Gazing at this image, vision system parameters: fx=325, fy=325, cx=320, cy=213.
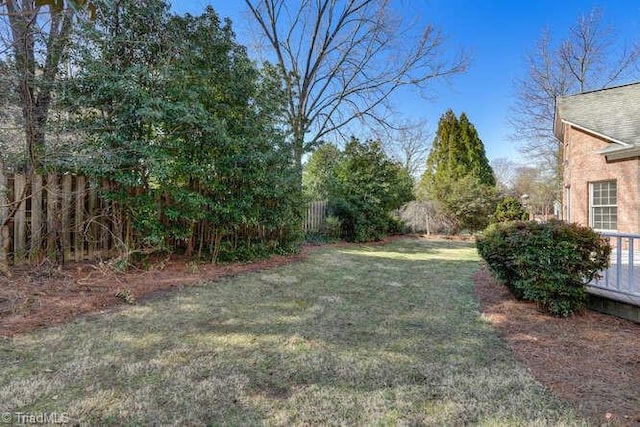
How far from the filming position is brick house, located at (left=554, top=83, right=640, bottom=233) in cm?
849

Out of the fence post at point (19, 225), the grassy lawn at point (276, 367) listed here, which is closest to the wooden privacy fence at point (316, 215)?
the grassy lawn at point (276, 367)

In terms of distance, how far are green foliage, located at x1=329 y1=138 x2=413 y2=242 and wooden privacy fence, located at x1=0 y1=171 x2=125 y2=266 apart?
324 inches

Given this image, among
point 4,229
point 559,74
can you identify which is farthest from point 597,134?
point 4,229

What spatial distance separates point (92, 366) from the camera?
8.40ft

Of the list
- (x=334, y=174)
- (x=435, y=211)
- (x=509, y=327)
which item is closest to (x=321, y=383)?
(x=509, y=327)

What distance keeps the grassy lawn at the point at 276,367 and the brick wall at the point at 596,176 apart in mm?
7359

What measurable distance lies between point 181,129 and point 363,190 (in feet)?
26.6

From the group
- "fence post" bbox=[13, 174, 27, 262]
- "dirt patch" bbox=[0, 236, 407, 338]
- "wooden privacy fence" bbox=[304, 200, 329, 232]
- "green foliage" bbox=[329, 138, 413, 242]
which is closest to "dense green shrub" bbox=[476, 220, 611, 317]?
"dirt patch" bbox=[0, 236, 407, 338]

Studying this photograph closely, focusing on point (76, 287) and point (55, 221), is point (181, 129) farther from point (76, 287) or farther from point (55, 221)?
point (76, 287)

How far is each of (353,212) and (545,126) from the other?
46.2 feet

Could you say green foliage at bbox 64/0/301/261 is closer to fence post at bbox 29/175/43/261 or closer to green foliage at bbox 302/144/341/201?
fence post at bbox 29/175/43/261

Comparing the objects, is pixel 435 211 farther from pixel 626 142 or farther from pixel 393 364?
pixel 393 364

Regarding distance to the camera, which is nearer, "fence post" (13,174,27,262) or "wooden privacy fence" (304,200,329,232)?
"fence post" (13,174,27,262)

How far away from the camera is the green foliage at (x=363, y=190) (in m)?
12.8
